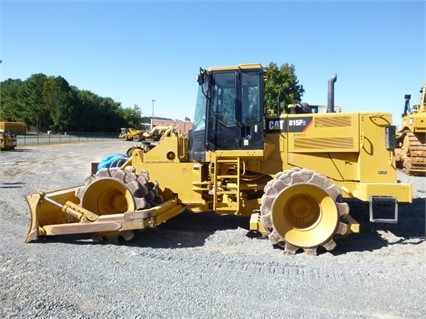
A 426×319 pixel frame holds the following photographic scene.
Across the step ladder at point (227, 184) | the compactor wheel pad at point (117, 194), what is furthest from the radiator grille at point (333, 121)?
the compactor wheel pad at point (117, 194)

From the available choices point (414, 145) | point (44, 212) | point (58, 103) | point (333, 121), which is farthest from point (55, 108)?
point (333, 121)

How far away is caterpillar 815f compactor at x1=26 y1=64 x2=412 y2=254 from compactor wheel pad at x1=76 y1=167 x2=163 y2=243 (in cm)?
2

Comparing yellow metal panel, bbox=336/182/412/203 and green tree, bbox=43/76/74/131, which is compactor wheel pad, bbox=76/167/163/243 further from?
green tree, bbox=43/76/74/131

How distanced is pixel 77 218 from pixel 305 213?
379 cm

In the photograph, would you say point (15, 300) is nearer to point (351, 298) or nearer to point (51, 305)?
point (51, 305)

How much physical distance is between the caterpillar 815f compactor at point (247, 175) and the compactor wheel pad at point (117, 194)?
0.06 feet

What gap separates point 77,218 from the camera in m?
6.56

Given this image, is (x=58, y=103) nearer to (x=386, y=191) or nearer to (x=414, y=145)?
(x=414, y=145)

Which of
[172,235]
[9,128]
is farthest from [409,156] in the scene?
[9,128]

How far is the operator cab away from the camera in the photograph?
22.2 feet

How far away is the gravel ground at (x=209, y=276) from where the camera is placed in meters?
4.05

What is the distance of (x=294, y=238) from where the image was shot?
6.13m

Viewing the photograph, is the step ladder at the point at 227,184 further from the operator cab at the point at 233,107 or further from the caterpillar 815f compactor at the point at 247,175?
the operator cab at the point at 233,107

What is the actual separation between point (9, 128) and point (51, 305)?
50872 millimetres
